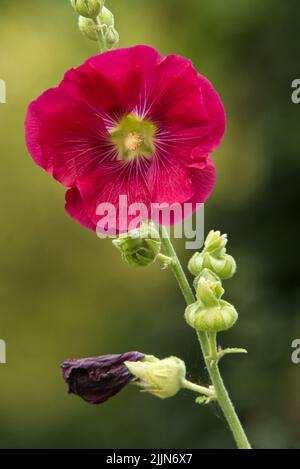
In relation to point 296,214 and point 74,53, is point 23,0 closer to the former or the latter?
point 74,53

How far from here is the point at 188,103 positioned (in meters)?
1.69

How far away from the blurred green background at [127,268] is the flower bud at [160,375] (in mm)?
3016

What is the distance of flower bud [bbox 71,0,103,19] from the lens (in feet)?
5.85

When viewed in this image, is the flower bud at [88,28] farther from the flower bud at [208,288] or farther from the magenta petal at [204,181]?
the flower bud at [208,288]

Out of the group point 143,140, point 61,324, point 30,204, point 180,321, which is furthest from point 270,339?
point 143,140

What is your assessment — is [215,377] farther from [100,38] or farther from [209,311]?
[100,38]

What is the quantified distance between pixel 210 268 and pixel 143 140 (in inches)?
11.7

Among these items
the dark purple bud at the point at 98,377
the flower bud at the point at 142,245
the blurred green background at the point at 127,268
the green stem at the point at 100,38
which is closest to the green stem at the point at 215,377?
the flower bud at the point at 142,245

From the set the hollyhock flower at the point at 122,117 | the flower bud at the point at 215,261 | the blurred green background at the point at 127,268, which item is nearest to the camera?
the hollyhock flower at the point at 122,117

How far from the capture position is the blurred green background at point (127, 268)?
4836 millimetres

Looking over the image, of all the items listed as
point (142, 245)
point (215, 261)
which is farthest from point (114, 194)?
point (215, 261)

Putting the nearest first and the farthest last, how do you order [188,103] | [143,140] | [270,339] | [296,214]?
A: 1. [188,103]
2. [143,140]
3. [270,339]
4. [296,214]

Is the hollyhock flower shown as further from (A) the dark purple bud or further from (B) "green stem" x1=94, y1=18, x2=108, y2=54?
(A) the dark purple bud

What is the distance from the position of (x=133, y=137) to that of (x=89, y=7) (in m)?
0.26
